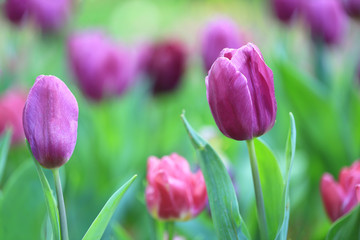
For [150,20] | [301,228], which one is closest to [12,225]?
[301,228]

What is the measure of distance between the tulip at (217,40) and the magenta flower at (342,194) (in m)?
0.65

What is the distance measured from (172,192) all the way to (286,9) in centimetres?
96

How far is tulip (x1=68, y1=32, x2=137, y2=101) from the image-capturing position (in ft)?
4.43

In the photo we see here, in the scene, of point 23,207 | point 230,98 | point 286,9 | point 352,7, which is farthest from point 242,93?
point 286,9

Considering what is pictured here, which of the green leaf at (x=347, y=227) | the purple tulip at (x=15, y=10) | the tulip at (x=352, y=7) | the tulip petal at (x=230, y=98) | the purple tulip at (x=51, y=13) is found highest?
the purple tulip at (x=51, y=13)

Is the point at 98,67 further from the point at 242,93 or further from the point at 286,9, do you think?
the point at 242,93

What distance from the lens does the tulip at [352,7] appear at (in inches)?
43.0

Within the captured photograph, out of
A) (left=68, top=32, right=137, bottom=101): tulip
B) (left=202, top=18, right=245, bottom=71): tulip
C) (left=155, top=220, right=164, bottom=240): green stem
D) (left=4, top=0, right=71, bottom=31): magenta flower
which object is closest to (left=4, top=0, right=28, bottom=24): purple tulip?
(left=4, top=0, right=71, bottom=31): magenta flower

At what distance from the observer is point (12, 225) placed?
74cm

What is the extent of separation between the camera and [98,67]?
4.45 ft

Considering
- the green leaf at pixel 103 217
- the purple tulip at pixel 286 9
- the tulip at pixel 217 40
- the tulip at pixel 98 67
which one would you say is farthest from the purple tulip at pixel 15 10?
the green leaf at pixel 103 217

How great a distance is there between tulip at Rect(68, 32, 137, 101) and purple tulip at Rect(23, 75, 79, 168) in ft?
2.66

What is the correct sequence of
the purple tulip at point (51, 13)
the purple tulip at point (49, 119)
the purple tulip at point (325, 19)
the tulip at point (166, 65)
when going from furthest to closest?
the purple tulip at point (51, 13) < the tulip at point (166, 65) < the purple tulip at point (325, 19) < the purple tulip at point (49, 119)

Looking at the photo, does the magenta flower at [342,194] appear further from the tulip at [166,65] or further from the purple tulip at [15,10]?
the purple tulip at [15,10]
